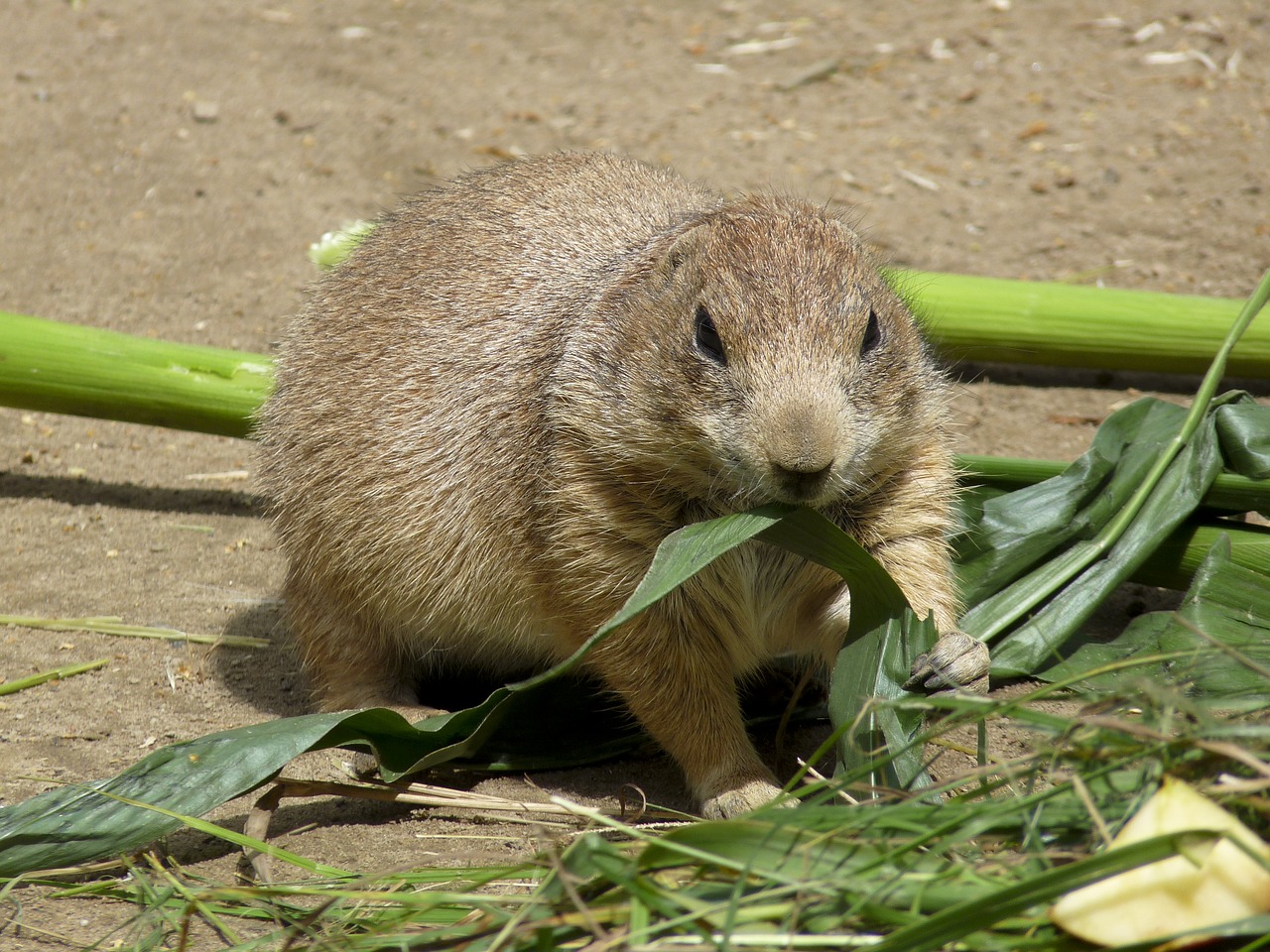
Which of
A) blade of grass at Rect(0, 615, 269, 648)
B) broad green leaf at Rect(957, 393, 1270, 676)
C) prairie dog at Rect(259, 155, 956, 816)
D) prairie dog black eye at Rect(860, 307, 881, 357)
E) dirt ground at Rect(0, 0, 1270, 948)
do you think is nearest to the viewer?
prairie dog at Rect(259, 155, 956, 816)

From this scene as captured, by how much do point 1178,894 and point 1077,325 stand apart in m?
3.38

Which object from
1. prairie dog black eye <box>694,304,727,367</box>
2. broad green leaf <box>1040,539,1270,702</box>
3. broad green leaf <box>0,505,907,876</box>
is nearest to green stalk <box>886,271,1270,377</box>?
broad green leaf <box>1040,539,1270,702</box>

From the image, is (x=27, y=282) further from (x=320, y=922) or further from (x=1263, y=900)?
(x=1263, y=900)

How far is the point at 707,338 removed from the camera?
321 cm

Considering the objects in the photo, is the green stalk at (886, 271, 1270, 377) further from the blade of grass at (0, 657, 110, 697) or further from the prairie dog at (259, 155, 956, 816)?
the blade of grass at (0, 657, 110, 697)

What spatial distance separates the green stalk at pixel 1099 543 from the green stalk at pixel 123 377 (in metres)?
2.89

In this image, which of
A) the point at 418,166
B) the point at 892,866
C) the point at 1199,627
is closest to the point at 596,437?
the point at 892,866

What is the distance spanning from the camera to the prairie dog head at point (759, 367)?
294cm

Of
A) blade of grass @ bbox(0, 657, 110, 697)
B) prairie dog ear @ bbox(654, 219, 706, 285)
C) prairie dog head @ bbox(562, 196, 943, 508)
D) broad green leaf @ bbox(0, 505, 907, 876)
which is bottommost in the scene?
blade of grass @ bbox(0, 657, 110, 697)

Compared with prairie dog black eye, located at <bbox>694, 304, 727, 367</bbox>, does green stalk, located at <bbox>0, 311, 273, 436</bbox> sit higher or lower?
lower

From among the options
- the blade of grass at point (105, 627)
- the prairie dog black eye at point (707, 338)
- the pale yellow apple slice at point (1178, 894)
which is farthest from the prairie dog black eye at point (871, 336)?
the blade of grass at point (105, 627)

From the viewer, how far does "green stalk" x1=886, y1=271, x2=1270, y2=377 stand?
5.04m

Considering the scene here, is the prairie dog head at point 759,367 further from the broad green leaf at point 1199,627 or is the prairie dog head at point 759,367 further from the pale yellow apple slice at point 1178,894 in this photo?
the pale yellow apple slice at point 1178,894

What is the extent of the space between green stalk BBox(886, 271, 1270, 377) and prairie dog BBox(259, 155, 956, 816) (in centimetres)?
109
